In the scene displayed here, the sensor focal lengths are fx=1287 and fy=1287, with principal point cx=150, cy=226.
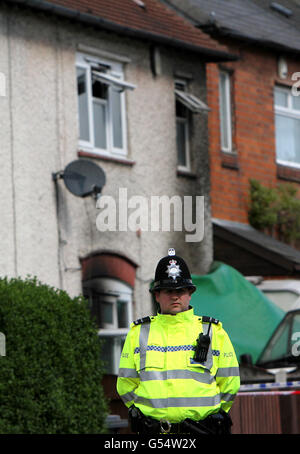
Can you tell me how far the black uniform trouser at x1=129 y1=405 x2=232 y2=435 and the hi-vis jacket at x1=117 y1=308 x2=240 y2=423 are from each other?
0.12 feet

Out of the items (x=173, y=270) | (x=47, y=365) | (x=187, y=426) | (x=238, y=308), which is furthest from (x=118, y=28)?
(x=187, y=426)

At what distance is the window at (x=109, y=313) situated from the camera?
57.2ft

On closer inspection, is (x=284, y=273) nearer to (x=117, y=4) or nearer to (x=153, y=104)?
Result: (x=153, y=104)

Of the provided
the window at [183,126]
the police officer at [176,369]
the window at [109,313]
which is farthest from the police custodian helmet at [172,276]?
the window at [183,126]

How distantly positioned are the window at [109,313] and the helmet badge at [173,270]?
33.4 feet

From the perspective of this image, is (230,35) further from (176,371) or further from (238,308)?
(176,371)

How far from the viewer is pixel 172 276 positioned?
7066mm

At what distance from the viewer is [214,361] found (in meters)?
7.01

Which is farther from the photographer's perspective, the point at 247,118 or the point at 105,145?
the point at 247,118

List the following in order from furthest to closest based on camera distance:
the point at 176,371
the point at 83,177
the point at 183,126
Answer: the point at 183,126 → the point at 83,177 → the point at 176,371

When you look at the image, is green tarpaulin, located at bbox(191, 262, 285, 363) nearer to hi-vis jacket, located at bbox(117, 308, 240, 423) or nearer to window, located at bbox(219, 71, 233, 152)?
window, located at bbox(219, 71, 233, 152)

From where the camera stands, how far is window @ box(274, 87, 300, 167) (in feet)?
74.0

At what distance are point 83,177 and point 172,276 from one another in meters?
10.0
